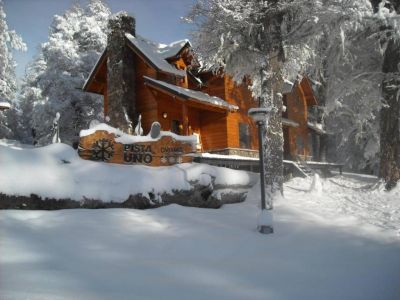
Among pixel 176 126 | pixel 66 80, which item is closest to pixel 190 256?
pixel 176 126

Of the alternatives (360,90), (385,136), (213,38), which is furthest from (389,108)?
(213,38)

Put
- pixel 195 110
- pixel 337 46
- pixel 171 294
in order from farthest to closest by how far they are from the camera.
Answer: pixel 195 110 < pixel 337 46 < pixel 171 294

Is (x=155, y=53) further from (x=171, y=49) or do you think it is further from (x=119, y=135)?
(x=119, y=135)

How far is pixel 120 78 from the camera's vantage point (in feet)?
63.2

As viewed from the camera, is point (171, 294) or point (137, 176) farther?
point (137, 176)

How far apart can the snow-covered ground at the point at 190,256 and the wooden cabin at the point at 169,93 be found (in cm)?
1040

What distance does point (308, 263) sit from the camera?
231 inches

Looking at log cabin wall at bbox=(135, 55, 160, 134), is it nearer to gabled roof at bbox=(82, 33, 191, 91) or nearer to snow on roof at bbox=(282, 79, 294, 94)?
gabled roof at bbox=(82, 33, 191, 91)

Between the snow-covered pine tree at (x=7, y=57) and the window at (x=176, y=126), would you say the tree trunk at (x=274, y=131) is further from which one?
the snow-covered pine tree at (x=7, y=57)

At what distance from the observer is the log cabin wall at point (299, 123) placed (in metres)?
29.2

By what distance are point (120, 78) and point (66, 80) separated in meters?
8.43

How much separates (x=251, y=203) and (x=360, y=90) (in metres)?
9.28

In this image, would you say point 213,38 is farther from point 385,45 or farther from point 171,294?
point 171,294

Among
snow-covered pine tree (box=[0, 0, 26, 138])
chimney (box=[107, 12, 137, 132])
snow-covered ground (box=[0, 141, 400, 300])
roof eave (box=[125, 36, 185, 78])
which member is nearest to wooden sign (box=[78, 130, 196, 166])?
snow-covered ground (box=[0, 141, 400, 300])
